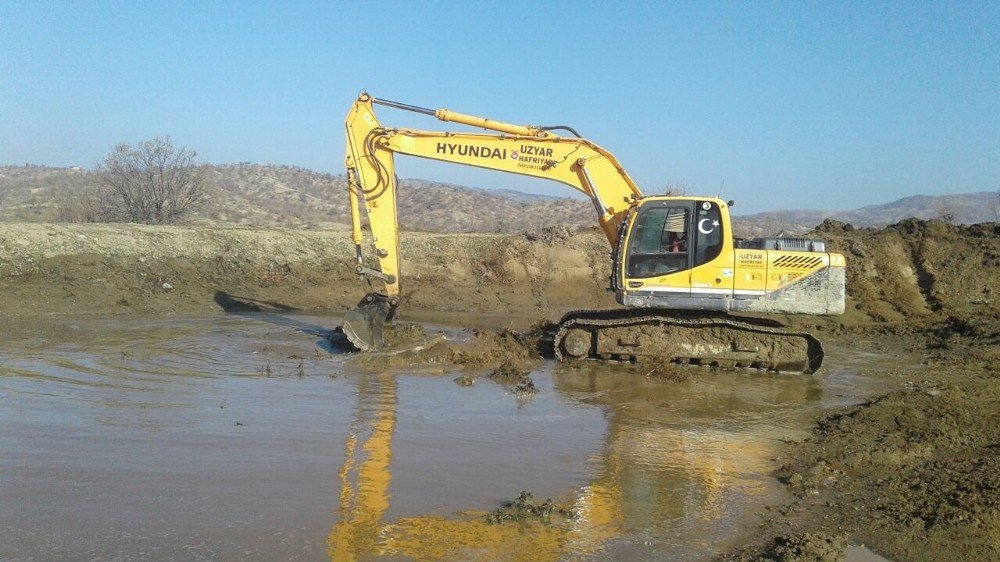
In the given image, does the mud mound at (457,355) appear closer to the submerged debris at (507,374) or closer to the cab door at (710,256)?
the submerged debris at (507,374)

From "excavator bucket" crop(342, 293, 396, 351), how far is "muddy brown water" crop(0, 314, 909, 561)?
0.50 metres

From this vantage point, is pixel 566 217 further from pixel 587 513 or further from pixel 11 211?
pixel 587 513

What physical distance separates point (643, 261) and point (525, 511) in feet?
22.8

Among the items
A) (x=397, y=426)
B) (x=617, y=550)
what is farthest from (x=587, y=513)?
(x=397, y=426)

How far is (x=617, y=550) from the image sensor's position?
5.29m

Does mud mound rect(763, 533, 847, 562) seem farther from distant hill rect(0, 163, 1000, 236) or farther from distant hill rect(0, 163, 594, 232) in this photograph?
distant hill rect(0, 163, 594, 232)

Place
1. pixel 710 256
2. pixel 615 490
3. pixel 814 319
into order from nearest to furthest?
pixel 615 490 → pixel 710 256 → pixel 814 319

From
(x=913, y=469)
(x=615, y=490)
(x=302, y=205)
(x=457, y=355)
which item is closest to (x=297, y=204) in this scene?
(x=302, y=205)

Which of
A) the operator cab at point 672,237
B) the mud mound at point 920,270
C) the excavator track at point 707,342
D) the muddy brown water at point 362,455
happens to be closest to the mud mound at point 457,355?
the muddy brown water at point 362,455

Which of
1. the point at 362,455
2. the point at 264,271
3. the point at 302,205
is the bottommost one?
the point at 362,455

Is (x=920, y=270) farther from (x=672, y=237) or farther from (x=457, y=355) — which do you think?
(x=457, y=355)

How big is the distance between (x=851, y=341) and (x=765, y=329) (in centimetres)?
455

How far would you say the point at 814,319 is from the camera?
1833cm

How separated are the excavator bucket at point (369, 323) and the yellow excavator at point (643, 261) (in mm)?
17
